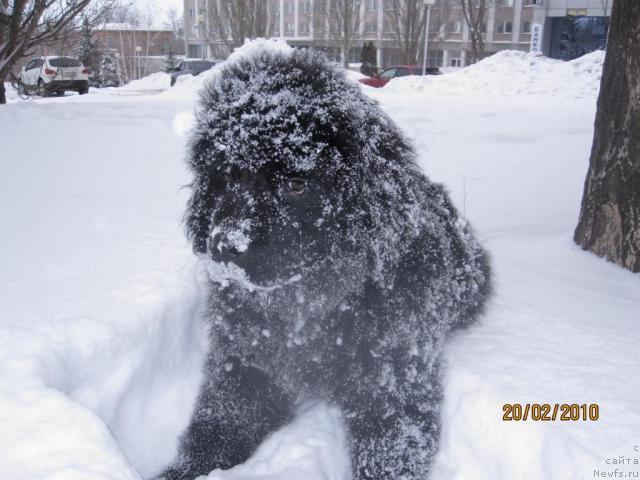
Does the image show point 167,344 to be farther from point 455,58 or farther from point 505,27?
point 505,27

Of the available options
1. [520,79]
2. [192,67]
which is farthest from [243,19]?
[520,79]

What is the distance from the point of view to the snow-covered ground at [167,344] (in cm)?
175

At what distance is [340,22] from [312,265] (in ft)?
121

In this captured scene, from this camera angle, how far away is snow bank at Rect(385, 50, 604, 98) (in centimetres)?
1082

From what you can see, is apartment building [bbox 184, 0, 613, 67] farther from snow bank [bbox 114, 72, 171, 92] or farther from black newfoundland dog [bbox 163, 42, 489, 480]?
black newfoundland dog [bbox 163, 42, 489, 480]

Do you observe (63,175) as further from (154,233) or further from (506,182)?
(506,182)

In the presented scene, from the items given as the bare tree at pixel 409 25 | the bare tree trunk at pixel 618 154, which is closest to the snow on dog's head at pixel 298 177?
the bare tree trunk at pixel 618 154

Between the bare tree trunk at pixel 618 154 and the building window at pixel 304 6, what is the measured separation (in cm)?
4360

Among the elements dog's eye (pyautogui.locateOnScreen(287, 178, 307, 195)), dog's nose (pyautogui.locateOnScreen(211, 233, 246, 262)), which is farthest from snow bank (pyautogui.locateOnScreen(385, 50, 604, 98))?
dog's nose (pyautogui.locateOnScreen(211, 233, 246, 262))

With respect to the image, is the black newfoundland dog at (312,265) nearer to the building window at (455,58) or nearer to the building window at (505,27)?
the building window at (455,58)

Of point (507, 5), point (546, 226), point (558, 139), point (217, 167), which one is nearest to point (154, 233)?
point (217, 167)

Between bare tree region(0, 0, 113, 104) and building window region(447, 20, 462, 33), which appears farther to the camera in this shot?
building window region(447, 20, 462, 33)

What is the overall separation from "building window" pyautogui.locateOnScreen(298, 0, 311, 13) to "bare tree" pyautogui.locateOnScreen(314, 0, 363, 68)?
506 cm
